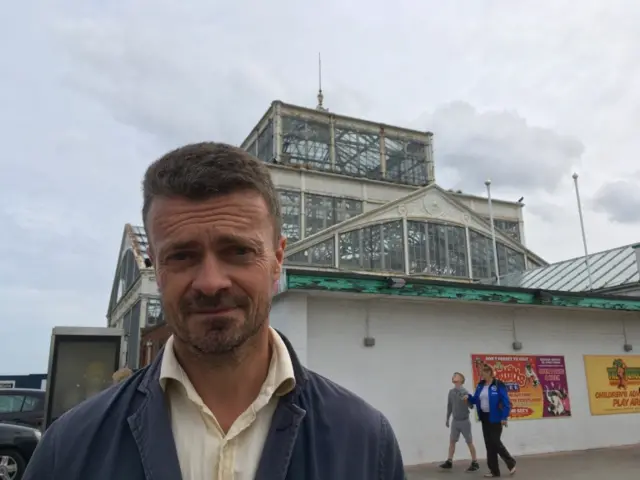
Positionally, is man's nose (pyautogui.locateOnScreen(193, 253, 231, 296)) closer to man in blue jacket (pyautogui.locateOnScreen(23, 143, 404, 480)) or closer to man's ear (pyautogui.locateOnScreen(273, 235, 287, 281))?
man in blue jacket (pyautogui.locateOnScreen(23, 143, 404, 480))

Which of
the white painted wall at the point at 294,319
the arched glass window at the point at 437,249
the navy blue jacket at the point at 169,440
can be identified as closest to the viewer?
the navy blue jacket at the point at 169,440

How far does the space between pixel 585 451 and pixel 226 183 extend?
546 inches

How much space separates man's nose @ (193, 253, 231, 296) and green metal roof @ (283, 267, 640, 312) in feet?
27.2

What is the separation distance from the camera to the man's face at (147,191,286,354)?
152cm

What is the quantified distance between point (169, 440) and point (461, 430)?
33.2 ft

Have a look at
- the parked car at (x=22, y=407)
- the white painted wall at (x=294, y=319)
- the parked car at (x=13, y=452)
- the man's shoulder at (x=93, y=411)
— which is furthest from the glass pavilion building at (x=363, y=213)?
the man's shoulder at (x=93, y=411)

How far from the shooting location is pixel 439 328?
11.9 meters

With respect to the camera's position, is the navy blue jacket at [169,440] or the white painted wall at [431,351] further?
the white painted wall at [431,351]

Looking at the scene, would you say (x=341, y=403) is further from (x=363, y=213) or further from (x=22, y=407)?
(x=363, y=213)

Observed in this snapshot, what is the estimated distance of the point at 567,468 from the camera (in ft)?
33.4

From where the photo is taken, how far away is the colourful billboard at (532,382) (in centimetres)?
1214

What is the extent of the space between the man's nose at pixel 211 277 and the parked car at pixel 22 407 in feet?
42.9

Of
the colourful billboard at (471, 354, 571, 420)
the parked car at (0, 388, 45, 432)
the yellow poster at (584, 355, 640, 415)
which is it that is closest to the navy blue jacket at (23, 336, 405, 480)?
the colourful billboard at (471, 354, 571, 420)

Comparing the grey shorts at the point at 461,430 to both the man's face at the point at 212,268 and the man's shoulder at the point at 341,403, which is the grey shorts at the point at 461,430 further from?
the man's face at the point at 212,268
